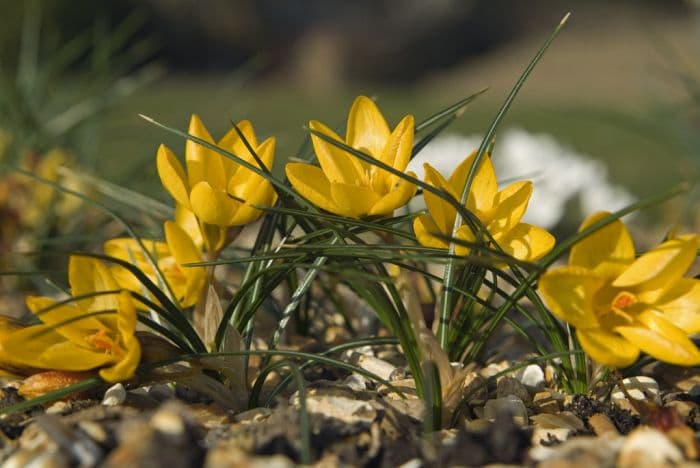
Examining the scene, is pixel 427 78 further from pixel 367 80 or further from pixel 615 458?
pixel 615 458

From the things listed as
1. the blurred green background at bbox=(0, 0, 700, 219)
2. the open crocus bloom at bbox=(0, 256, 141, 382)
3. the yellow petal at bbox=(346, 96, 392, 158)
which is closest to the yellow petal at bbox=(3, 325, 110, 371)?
the open crocus bloom at bbox=(0, 256, 141, 382)

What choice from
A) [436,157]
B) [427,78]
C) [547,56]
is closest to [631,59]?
[547,56]

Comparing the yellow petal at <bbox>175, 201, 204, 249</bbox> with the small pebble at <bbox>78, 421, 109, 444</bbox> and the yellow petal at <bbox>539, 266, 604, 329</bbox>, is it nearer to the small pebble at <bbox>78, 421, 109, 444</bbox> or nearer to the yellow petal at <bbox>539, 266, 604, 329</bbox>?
the small pebble at <bbox>78, 421, 109, 444</bbox>

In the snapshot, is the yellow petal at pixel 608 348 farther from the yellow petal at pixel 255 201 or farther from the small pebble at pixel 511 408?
the yellow petal at pixel 255 201

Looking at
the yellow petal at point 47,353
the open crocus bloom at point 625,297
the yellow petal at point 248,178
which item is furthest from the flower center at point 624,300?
the yellow petal at point 47,353

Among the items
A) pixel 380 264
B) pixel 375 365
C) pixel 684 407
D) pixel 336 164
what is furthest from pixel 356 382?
pixel 684 407

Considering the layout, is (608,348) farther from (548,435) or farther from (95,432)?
(95,432)
